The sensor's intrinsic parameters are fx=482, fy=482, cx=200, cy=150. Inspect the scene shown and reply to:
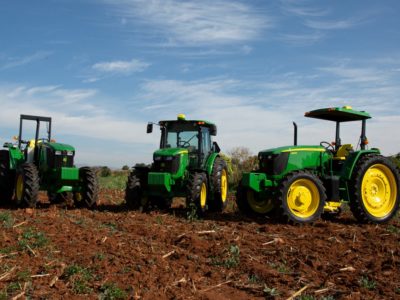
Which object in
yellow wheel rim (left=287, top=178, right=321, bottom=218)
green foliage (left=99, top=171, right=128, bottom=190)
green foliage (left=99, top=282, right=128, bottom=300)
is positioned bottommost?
green foliage (left=99, top=282, right=128, bottom=300)

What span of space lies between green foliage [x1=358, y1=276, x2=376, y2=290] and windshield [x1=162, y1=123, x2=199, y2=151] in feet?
22.5

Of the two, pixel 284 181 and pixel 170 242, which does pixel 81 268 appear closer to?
pixel 170 242

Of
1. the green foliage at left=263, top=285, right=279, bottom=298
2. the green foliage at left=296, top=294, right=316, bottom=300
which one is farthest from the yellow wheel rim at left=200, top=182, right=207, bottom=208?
the green foliage at left=296, top=294, right=316, bottom=300

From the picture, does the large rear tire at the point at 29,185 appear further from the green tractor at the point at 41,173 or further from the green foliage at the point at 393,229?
the green foliage at the point at 393,229

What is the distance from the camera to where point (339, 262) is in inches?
259

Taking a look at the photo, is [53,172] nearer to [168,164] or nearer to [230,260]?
[168,164]

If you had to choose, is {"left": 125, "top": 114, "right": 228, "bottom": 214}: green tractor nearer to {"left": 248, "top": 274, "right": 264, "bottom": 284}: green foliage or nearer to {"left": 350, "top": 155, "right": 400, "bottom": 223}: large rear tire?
{"left": 350, "top": 155, "right": 400, "bottom": 223}: large rear tire

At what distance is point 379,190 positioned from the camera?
10.1 metres

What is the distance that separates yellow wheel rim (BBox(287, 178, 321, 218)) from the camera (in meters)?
9.31

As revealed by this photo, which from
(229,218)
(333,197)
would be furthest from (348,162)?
(229,218)

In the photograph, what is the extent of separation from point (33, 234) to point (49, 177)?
497cm

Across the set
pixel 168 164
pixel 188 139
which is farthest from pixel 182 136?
pixel 168 164

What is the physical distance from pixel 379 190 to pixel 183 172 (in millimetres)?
4454

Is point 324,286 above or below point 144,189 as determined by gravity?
below
